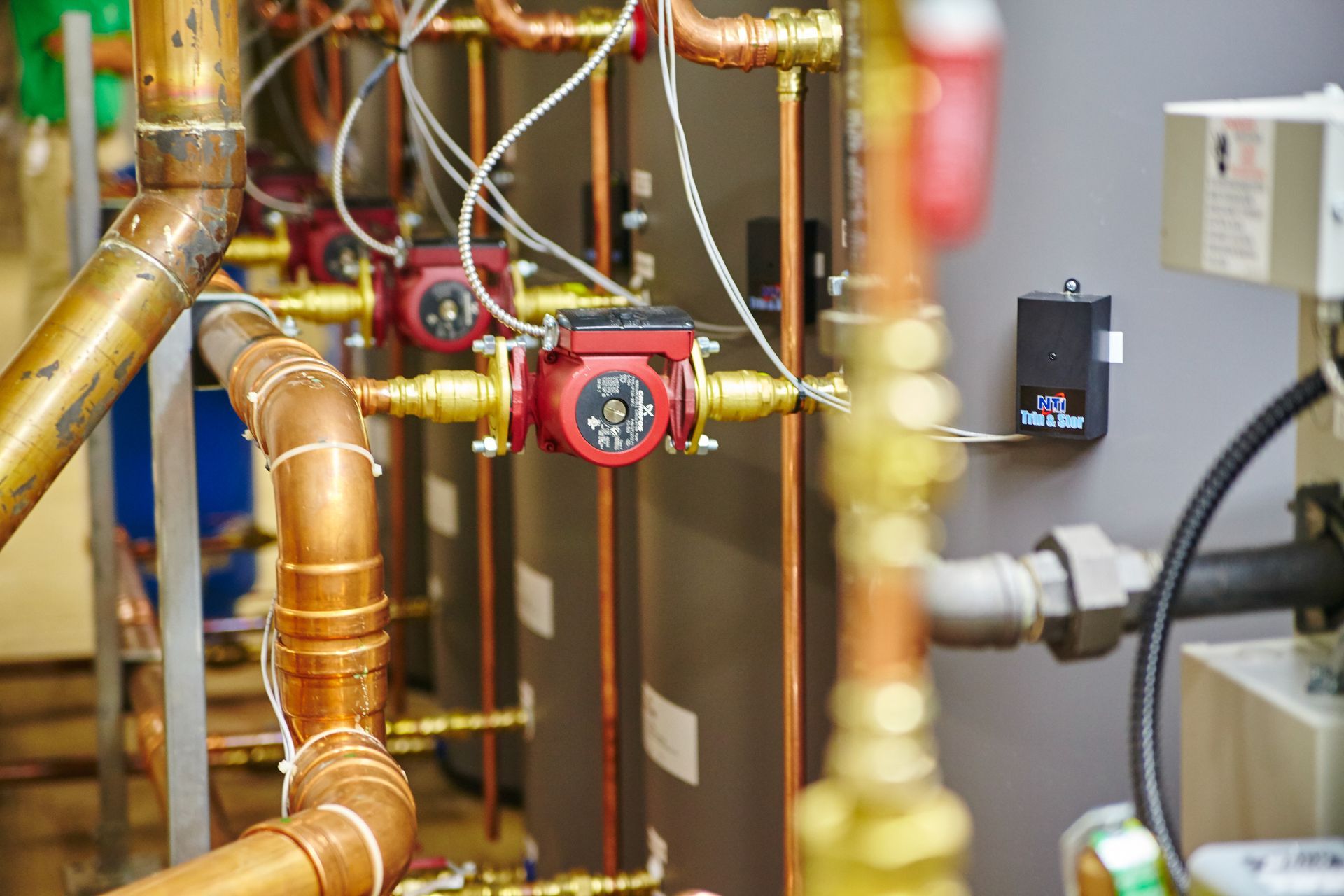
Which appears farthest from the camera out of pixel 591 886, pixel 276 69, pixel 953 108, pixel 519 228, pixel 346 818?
pixel 276 69

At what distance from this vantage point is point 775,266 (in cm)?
142

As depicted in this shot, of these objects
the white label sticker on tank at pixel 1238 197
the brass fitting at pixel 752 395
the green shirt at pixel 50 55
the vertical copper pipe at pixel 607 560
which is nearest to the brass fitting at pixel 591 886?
the vertical copper pipe at pixel 607 560

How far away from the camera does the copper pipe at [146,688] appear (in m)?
1.82

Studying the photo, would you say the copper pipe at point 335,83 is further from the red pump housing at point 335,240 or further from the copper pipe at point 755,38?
the copper pipe at point 755,38

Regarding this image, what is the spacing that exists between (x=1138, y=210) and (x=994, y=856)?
0.54 metres

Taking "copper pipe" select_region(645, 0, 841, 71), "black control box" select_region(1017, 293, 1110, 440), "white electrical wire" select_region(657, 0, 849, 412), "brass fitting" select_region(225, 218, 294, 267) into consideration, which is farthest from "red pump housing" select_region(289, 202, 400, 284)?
"black control box" select_region(1017, 293, 1110, 440)

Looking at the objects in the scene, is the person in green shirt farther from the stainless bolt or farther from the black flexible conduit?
the black flexible conduit

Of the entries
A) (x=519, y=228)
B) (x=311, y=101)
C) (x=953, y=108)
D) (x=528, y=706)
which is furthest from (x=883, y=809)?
(x=311, y=101)

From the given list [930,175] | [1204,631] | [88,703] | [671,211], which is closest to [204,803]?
[671,211]

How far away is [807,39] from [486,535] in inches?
47.8

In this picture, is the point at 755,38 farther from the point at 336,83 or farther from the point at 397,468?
the point at 336,83

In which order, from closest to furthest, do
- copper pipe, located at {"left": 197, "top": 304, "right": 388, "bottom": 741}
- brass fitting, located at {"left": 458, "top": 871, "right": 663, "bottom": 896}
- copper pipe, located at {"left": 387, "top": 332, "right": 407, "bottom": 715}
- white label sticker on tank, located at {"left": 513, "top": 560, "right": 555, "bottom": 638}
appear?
copper pipe, located at {"left": 197, "top": 304, "right": 388, "bottom": 741}
brass fitting, located at {"left": 458, "top": 871, "right": 663, "bottom": 896}
white label sticker on tank, located at {"left": 513, "top": 560, "right": 555, "bottom": 638}
copper pipe, located at {"left": 387, "top": 332, "right": 407, "bottom": 715}

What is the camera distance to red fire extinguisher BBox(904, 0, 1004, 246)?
424mm

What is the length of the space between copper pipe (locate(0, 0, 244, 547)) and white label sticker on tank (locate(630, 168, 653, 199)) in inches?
18.0
